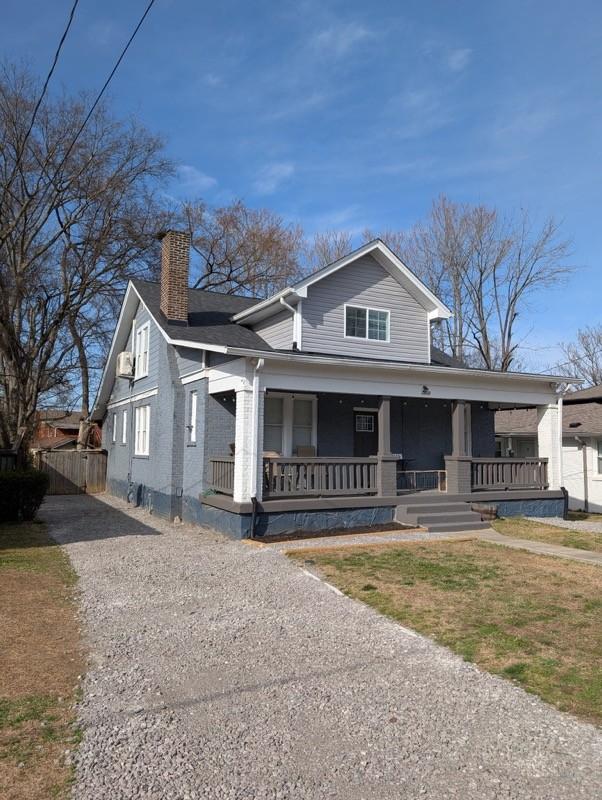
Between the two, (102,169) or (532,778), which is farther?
(102,169)

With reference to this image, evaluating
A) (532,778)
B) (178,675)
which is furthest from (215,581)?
(532,778)

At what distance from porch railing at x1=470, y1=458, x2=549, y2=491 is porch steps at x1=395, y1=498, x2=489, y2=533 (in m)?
1.30

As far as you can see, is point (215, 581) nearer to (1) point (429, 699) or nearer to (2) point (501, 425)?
(1) point (429, 699)

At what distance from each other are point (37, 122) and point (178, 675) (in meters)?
22.7

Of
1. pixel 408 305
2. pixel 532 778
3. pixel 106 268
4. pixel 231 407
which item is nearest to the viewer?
pixel 532 778

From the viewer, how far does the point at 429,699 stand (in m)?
4.40

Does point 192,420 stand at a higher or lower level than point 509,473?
higher

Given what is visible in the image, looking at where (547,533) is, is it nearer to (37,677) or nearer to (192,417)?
(192,417)

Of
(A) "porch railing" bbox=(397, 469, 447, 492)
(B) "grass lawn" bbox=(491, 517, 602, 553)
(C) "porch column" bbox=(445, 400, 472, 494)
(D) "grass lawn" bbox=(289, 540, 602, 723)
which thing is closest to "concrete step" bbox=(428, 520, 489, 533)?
(B) "grass lawn" bbox=(491, 517, 602, 553)

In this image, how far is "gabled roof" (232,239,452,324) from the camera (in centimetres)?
1373

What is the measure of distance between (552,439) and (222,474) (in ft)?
28.5

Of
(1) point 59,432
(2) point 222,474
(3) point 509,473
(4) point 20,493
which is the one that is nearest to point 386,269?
(3) point 509,473

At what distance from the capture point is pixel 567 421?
20.4m

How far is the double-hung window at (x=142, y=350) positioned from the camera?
1700 cm
